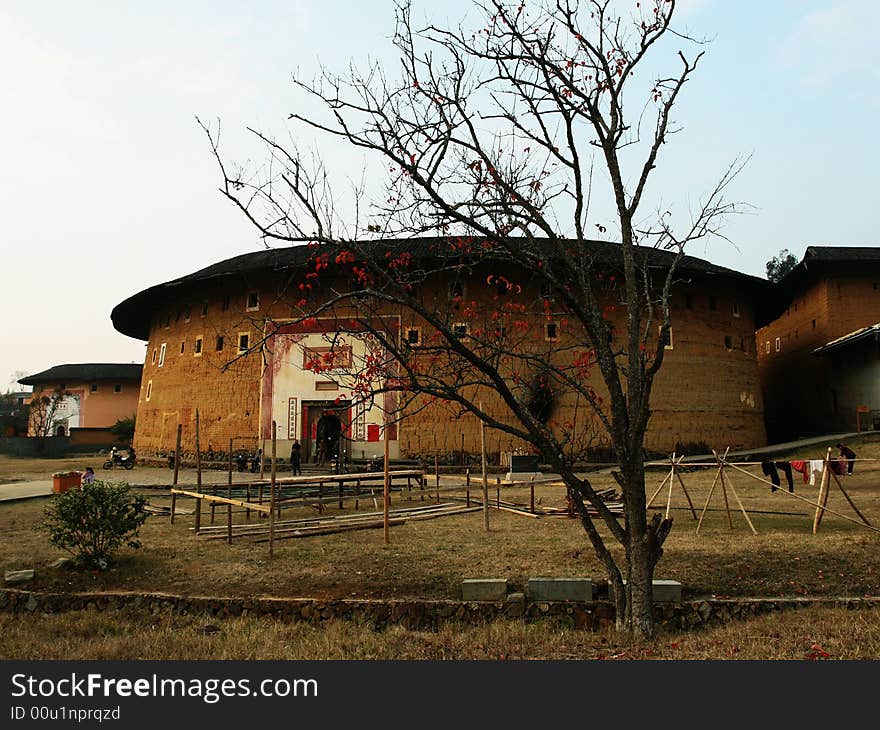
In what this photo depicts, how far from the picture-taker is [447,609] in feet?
20.4

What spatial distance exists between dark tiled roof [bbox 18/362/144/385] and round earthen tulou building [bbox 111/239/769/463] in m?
21.4

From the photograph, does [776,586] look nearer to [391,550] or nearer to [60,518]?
[391,550]

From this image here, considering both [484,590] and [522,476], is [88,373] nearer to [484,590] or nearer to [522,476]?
[522,476]

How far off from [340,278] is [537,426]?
59.1 feet

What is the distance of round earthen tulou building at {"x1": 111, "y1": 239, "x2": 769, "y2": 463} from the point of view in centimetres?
2238

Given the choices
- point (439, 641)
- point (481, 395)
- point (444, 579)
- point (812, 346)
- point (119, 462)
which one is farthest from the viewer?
point (812, 346)

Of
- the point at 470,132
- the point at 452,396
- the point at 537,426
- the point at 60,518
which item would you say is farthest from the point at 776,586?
the point at 60,518

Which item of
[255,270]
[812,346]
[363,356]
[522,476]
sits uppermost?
[255,270]

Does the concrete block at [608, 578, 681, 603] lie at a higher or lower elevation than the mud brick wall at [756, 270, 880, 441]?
lower

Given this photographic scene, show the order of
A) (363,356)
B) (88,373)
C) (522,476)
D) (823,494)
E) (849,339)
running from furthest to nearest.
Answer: (88,373) → (849,339) → (363,356) → (522,476) → (823,494)

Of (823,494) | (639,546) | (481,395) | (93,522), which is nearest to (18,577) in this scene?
(93,522)

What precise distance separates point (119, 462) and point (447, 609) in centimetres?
2335

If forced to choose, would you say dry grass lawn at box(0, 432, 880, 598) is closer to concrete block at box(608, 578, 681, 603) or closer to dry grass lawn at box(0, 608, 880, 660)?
concrete block at box(608, 578, 681, 603)

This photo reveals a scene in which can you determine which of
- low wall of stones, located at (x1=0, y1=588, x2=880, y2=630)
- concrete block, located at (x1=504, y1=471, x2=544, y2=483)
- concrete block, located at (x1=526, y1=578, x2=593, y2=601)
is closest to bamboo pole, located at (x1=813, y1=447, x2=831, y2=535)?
low wall of stones, located at (x1=0, y1=588, x2=880, y2=630)
